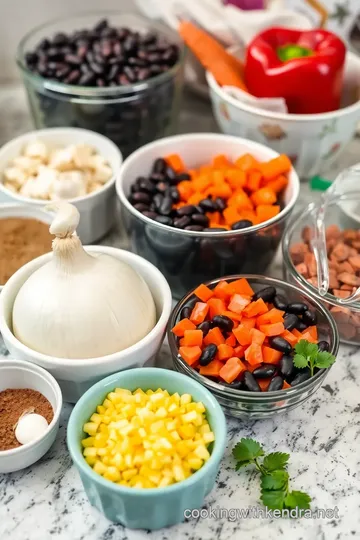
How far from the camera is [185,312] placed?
958 millimetres

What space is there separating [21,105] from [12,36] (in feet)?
0.49

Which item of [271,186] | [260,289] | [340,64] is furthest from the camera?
[340,64]

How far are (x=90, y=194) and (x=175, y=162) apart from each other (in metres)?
0.16

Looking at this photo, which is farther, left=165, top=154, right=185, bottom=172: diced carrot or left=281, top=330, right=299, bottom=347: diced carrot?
left=165, top=154, right=185, bottom=172: diced carrot

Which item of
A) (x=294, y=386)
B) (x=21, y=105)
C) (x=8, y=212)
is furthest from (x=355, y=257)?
(x=21, y=105)

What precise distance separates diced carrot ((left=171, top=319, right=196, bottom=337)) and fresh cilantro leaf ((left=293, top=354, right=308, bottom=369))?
0.14 meters

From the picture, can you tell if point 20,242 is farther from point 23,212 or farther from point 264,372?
point 264,372

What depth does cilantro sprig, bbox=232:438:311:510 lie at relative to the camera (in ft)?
2.70

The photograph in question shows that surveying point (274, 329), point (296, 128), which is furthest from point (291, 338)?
point (296, 128)

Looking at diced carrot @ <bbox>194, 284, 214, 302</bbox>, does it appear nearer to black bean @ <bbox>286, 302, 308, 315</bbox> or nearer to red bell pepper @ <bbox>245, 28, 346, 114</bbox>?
black bean @ <bbox>286, 302, 308, 315</bbox>

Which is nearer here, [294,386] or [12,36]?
[294,386]

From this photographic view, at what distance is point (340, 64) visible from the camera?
1.25 m

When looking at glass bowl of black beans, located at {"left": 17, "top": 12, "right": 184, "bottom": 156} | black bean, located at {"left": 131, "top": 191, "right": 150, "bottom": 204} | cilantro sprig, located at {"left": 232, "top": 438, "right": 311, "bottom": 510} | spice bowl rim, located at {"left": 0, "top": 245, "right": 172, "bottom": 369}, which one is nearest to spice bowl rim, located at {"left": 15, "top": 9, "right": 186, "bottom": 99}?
glass bowl of black beans, located at {"left": 17, "top": 12, "right": 184, "bottom": 156}

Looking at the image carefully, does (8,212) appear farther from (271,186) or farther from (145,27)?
(145,27)
